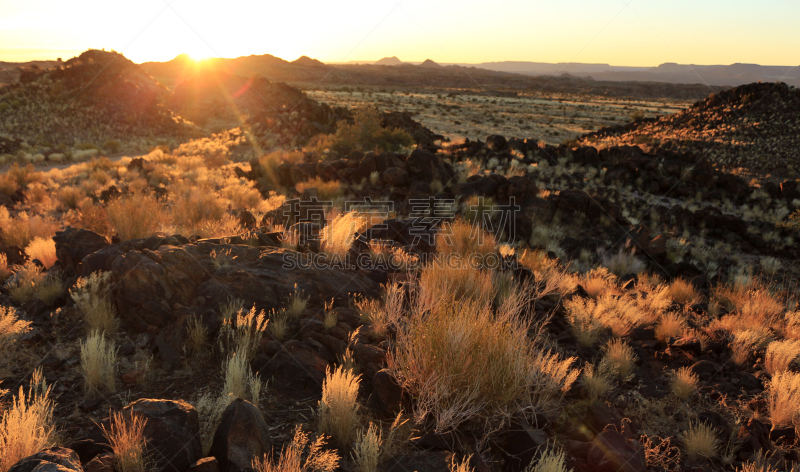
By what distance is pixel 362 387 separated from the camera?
400 centimetres

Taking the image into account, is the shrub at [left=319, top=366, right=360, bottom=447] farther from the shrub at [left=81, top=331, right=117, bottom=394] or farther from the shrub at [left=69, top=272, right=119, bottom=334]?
the shrub at [left=69, top=272, right=119, bottom=334]

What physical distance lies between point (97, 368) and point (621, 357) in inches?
217

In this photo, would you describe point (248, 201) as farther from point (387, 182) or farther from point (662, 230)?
point (662, 230)

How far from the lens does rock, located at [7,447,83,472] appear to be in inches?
87.0

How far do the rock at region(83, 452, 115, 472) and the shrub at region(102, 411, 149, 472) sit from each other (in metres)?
0.03

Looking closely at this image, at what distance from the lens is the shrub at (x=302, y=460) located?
8.90 feet

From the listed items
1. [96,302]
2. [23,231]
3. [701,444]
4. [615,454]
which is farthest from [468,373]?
[23,231]

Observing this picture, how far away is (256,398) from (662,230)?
14.4 meters

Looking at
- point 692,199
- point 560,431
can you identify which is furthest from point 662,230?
point 560,431

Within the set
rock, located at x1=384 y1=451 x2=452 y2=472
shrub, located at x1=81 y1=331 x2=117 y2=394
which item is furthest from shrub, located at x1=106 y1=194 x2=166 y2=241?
rock, located at x1=384 y1=451 x2=452 y2=472

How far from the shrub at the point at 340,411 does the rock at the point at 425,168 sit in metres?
11.3

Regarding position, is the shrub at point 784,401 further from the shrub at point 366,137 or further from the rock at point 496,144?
the rock at point 496,144

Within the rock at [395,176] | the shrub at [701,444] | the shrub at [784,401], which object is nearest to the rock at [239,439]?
the shrub at [701,444]

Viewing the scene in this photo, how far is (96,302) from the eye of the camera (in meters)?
4.85
